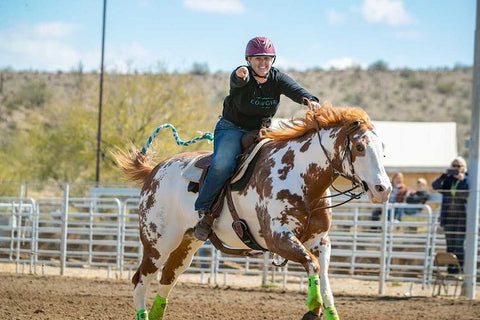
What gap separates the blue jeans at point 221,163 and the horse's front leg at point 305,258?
891 millimetres

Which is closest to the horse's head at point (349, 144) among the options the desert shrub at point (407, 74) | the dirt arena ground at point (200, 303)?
the dirt arena ground at point (200, 303)

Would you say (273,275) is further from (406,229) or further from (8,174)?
(8,174)

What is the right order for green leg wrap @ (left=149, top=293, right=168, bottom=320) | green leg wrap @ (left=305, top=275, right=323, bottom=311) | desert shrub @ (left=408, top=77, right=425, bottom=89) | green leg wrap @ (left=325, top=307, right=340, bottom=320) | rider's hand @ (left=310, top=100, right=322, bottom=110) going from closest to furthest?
green leg wrap @ (left=305, top=275, right=323, bottom=311)
green leg wrap @ (left=325, top=307, right=340, bottom=320)
rider's hand @ (left=310, top=100, right=322, bottom=110)
green leg wrap @ (left=149, top=293, right=168, bottom=320)
desert shrub @ (left=408, top=77, right=425, bottom=89)

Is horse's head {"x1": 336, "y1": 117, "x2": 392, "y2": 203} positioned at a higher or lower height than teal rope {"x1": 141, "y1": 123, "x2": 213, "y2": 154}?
lower

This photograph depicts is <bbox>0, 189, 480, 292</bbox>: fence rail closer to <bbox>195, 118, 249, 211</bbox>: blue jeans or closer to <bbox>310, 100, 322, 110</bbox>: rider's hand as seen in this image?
<bbox>195, 118, 249, 211</bbox>: blue jeans

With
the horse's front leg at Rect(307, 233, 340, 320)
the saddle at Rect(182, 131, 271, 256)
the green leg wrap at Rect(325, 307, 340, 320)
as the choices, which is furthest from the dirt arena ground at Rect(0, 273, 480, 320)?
the green leg wrap at Rect(325, 307, 340, 320)

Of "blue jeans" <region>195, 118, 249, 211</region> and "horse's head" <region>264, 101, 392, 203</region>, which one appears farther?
"blue jeans" <region>195, 118, 249, 211</region>

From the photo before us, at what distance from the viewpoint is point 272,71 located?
732 cm

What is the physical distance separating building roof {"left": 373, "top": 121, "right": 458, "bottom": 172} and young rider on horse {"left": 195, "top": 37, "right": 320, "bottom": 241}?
2165 centimetres

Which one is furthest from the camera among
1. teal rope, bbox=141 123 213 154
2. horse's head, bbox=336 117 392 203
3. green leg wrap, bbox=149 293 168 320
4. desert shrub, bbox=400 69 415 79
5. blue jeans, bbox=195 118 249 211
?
desert shrub, bbox=400 69 415 79

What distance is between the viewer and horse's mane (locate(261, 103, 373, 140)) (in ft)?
21.8

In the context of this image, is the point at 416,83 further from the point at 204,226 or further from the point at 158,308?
the point at 204,226

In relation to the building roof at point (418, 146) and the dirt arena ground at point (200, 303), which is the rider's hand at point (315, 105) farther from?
the building roof at point (418, 146)

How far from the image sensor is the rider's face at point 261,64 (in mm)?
7117
